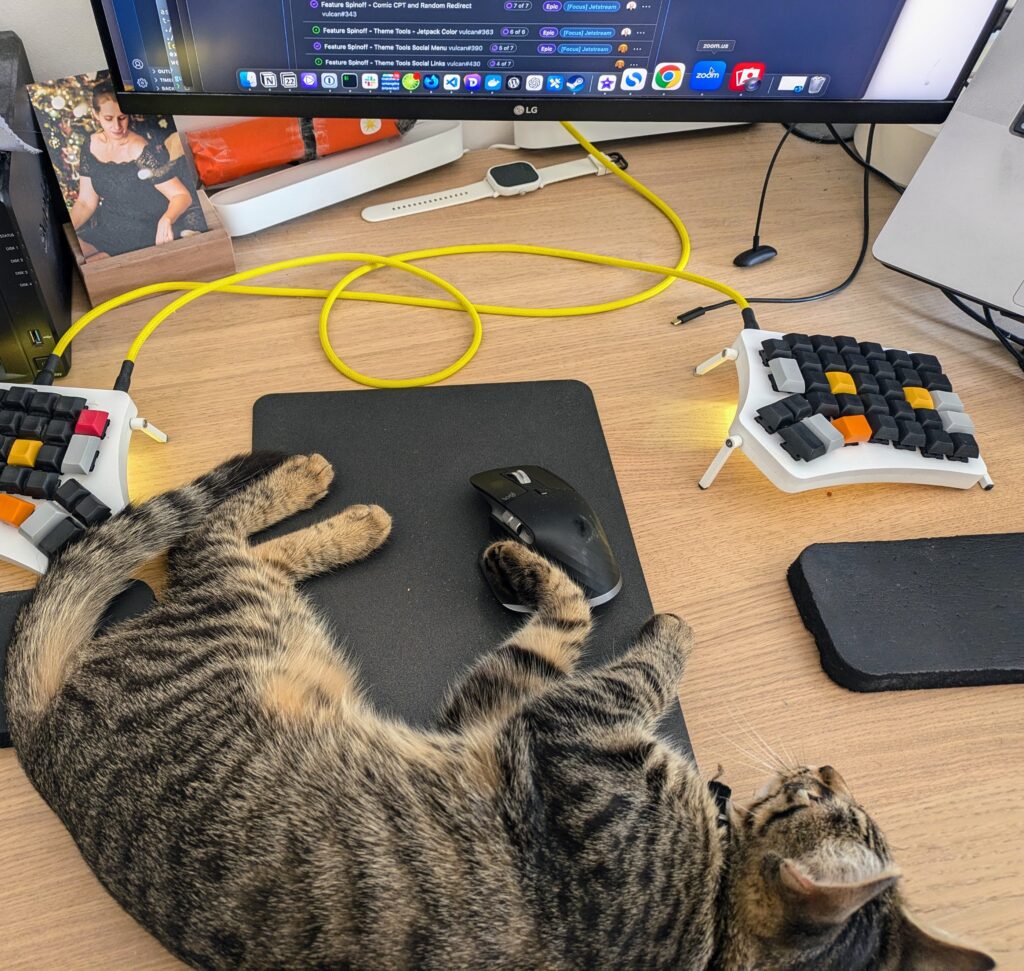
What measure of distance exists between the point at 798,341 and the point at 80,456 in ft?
2.18

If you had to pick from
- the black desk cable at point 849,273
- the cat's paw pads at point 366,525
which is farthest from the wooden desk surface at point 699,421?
the cat's paw pads at point 366,525

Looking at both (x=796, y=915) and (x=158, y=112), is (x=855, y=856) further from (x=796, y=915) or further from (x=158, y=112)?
(x=158, y=112)

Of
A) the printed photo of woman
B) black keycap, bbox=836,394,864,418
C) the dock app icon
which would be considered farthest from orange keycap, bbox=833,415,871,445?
the printed photo of woman

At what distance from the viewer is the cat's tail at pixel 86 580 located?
59 centimetres

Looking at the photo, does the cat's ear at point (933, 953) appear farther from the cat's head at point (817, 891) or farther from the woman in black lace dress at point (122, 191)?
the woman in black lace dress at point (122, 191)

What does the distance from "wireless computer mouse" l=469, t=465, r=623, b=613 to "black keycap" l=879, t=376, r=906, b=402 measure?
317mm

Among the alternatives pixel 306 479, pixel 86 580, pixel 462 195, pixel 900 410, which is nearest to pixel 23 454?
pixel 86 580

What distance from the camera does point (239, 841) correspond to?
55 centimetres

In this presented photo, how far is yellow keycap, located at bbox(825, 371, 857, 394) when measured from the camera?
76cm

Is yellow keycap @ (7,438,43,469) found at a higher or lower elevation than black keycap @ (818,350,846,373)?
lower

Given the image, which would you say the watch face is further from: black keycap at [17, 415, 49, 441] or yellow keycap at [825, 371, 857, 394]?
black keycap at [17, 415, 49, 441]

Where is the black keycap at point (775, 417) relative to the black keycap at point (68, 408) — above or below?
above

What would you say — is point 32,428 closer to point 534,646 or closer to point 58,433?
point 58,433

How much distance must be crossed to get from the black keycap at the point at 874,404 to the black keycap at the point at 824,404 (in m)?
0.03
